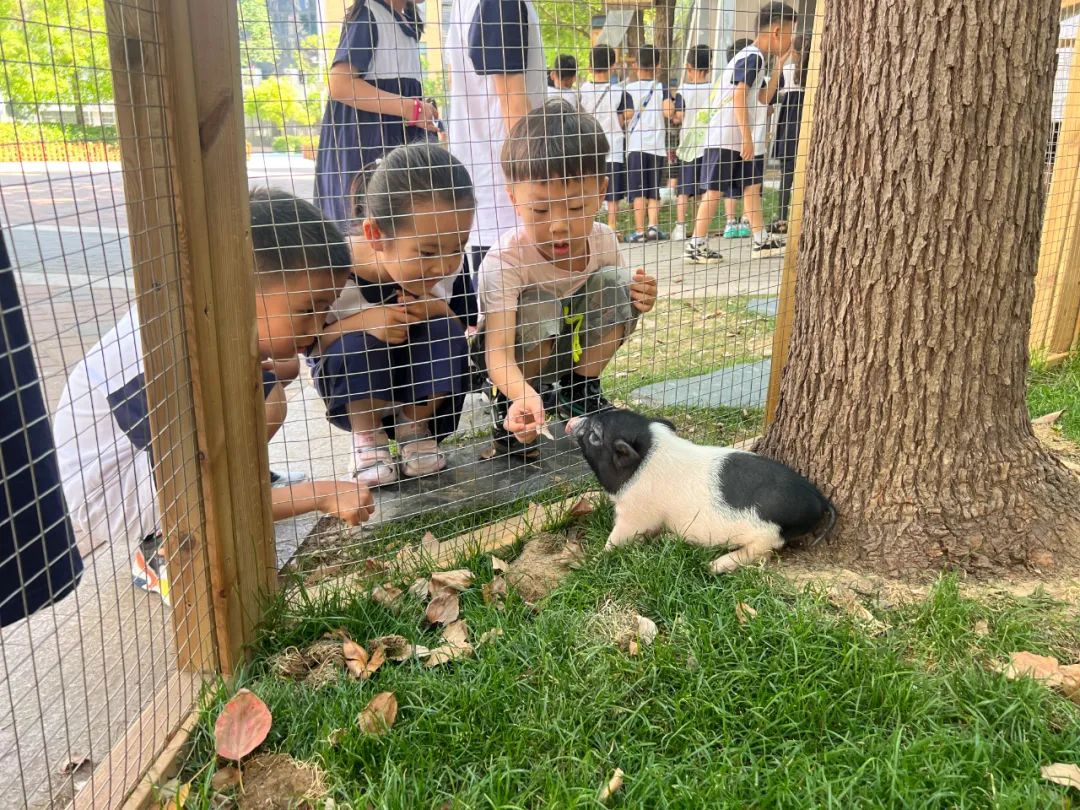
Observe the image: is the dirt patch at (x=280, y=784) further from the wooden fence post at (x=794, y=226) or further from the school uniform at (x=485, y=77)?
→ the wooden fence post at (x=794, y=226)

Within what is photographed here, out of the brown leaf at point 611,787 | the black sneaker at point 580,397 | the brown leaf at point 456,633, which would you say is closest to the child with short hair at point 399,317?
the black sneaker at point 580,397

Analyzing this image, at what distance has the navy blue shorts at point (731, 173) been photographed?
3779mm

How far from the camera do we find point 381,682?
2186 millimetres

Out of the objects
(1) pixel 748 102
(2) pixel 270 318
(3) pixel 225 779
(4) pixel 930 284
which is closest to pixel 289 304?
(2) pixel 270 318

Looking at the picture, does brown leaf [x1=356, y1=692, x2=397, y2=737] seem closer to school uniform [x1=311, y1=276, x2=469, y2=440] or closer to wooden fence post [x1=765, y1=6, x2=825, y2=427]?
school uniform [x1=311, y1=276, x2=469, y2=440]

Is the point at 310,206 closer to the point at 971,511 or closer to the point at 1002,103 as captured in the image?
the point at 1002,103

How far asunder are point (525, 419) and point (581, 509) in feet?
1.37

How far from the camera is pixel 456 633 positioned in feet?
7.93

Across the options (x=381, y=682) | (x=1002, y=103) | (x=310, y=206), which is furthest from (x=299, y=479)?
(x=1002, y=103)

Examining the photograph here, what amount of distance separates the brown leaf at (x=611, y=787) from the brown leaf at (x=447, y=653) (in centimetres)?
60

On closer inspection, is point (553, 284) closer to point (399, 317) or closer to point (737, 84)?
point (399, 317)

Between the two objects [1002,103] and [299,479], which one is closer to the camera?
[1002,103]

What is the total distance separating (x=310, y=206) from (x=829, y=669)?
7.14 feet

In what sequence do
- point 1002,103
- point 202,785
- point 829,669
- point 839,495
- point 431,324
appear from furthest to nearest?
point 431,324 → point 839,495 → point 1002,103 → point 829,669 → point 202,785
